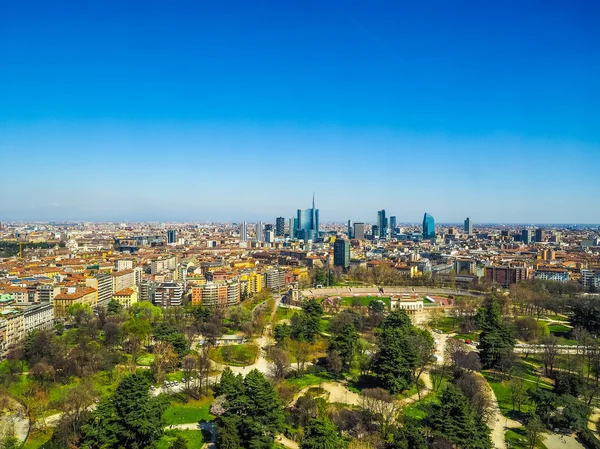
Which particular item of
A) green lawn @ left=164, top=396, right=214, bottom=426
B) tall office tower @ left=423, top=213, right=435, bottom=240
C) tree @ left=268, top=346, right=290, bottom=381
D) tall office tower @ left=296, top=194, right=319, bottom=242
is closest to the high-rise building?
tall office tower @ left=296, top=194, right=319, bottom=242

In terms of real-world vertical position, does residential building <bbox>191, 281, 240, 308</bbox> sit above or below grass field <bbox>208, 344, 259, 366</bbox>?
above

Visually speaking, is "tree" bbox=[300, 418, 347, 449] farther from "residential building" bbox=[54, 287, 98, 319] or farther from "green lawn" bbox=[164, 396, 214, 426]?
"residential building" bbox=[54, 287, 98, 319]

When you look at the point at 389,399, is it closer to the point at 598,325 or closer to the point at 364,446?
the point at 364,446

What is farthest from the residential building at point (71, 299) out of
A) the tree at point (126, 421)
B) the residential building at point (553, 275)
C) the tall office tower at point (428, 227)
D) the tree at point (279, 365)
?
the tall office tower at point (428, 227)

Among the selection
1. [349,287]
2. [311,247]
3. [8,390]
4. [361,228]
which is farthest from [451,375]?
[361,228]

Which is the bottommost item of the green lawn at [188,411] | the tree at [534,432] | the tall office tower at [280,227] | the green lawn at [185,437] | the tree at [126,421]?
the green lawn at [188,411]

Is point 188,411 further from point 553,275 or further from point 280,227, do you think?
point 280,227

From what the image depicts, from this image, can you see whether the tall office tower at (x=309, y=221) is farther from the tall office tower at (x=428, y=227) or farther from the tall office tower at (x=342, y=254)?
the tall office tower at (x=342, y=254)
